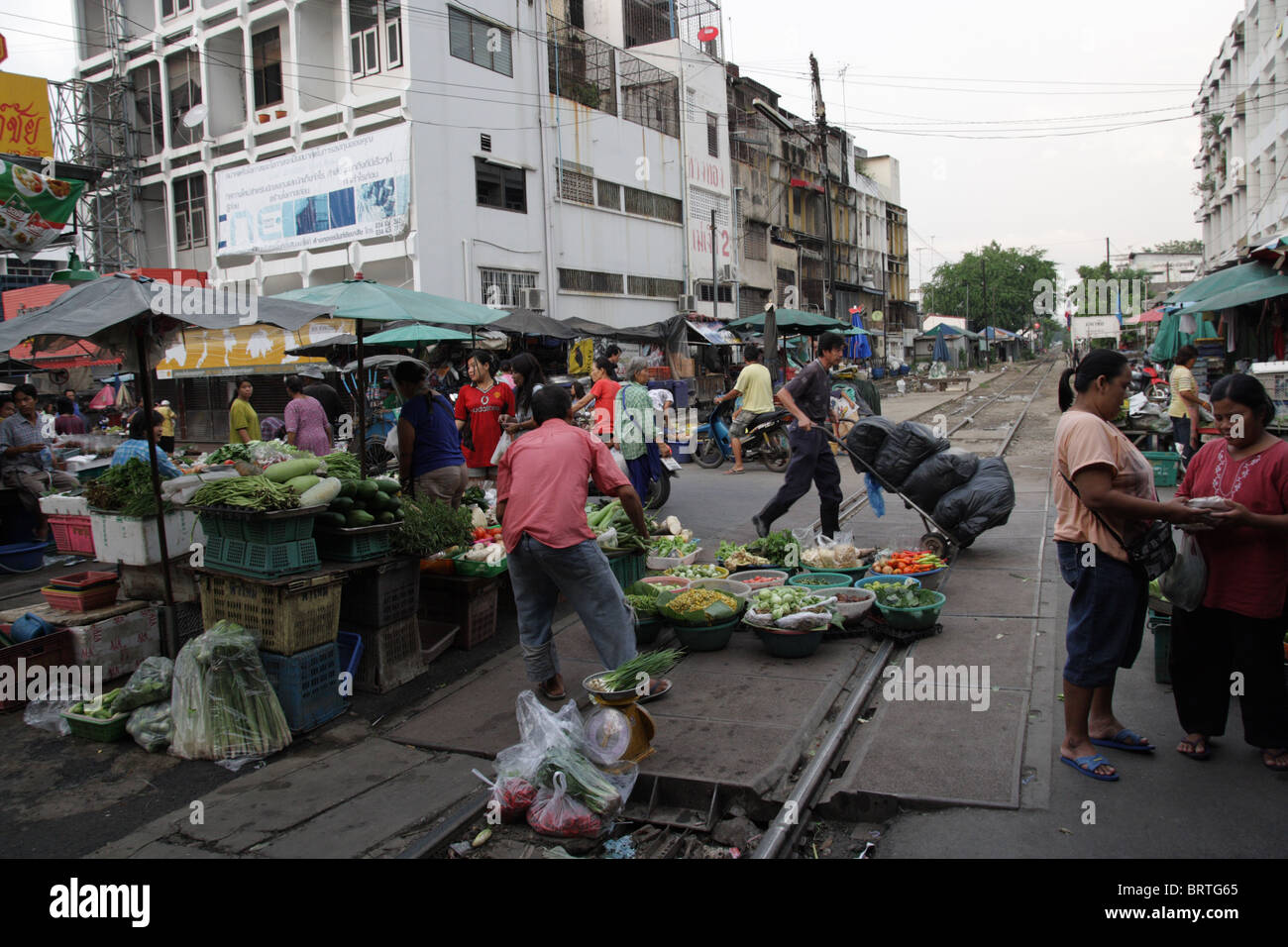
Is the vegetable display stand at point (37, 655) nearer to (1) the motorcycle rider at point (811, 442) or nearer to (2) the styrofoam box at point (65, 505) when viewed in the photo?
(2) the styrofoam box at point (65, 505)

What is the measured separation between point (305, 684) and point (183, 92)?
26460 millimetres

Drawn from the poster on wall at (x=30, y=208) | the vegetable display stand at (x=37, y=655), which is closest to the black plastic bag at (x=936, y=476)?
the vegetable display stand at (x=37, y=655)

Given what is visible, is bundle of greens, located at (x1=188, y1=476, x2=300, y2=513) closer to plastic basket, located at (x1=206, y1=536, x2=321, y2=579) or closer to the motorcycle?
plastic basket, located at (x1=206, y1=536, x2=321, y2=579)

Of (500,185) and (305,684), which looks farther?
(500,185)

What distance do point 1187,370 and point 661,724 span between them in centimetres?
991

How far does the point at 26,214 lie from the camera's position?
9.19m

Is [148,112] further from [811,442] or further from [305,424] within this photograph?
[811,442]

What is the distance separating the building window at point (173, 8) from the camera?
24.6 metres

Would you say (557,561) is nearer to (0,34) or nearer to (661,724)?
(661,724)

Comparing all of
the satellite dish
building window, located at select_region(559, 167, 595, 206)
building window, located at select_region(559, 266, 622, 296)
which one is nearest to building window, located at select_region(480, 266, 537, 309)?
building window, located at select_region(559, 266, 622, 296)

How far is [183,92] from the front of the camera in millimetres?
25062

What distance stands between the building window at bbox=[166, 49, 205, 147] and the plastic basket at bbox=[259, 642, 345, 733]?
25.0m

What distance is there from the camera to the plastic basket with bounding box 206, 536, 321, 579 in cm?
497

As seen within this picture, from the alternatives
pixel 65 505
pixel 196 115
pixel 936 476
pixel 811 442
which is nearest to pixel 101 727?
pixel 65 505
